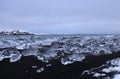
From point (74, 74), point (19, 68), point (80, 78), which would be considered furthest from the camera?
point (19, 68)

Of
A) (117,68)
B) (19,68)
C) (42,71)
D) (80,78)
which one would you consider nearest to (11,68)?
(19,68)

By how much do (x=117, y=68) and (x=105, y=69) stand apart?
576mm

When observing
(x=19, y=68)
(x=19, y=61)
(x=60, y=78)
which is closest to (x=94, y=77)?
(x=60, y=78)

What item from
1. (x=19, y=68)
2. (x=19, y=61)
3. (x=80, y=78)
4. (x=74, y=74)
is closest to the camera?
(x=80, y=78)

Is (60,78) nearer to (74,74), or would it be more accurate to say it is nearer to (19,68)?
(74,74)

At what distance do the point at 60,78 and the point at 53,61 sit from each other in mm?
4455

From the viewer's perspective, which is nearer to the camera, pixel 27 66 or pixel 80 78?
pixel 80 78

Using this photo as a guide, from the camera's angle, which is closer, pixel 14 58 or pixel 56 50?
pixel 14 58

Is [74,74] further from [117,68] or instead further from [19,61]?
[19,61]

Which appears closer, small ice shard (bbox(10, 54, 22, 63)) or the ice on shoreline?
small ice shard (bbox(10, 54, 22, 63))

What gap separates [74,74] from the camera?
12.8 meters

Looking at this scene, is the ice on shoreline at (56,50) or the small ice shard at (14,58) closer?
the small ice shard at (14,58)

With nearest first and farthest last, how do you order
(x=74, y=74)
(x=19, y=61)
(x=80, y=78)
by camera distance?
(x=80, y=78)
(x=74, y=74)
(x=19, y=61)

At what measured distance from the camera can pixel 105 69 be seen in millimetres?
13453
